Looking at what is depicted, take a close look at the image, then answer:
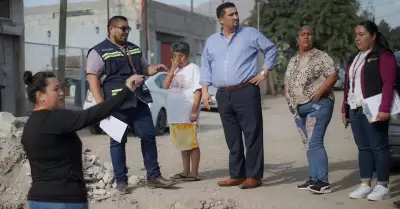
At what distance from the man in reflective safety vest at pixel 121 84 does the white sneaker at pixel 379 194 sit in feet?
6.93

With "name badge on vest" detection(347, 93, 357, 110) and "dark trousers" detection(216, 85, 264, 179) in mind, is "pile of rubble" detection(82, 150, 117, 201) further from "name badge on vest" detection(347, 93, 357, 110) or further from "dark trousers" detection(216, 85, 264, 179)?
"name badge on vest" detection(347, 93, 357, 110)

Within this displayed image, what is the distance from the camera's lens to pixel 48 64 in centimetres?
2191

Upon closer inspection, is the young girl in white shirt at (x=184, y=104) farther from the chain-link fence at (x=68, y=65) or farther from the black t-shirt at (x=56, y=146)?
the chain-link fence at (x=68, y=65)

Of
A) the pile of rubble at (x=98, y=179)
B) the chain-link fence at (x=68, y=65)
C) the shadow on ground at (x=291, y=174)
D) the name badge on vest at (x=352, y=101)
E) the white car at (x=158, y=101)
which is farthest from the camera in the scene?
the chain-link fence at (x=68, y=65)

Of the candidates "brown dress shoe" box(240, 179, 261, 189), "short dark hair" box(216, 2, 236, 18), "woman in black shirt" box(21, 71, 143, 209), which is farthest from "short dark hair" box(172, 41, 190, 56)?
"woman in black shirt" box(21, 71, 143, 209)

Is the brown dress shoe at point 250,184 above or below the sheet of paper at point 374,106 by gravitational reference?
Answer: below

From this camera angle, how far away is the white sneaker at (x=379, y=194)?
19.0 ft

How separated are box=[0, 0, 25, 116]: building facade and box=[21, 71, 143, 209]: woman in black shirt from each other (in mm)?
12624

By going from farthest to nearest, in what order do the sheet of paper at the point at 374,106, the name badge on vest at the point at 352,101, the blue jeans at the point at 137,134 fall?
1. the blue jeans at the point at 137,134
2. the name badge on vest at the point at 352,101
3. the sheet of paper at the point at 374,106

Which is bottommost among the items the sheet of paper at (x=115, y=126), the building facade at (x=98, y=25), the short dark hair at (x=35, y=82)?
the sheet of paper at (x=115, y=126)

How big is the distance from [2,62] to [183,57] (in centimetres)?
1053

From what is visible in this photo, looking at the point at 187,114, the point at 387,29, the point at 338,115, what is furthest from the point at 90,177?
the point at 387,29

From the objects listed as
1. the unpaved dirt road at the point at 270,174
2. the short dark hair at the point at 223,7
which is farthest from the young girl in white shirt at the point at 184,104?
the short dark hair at the point at 223,7

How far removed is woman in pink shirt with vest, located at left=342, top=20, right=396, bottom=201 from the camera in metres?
5.64
